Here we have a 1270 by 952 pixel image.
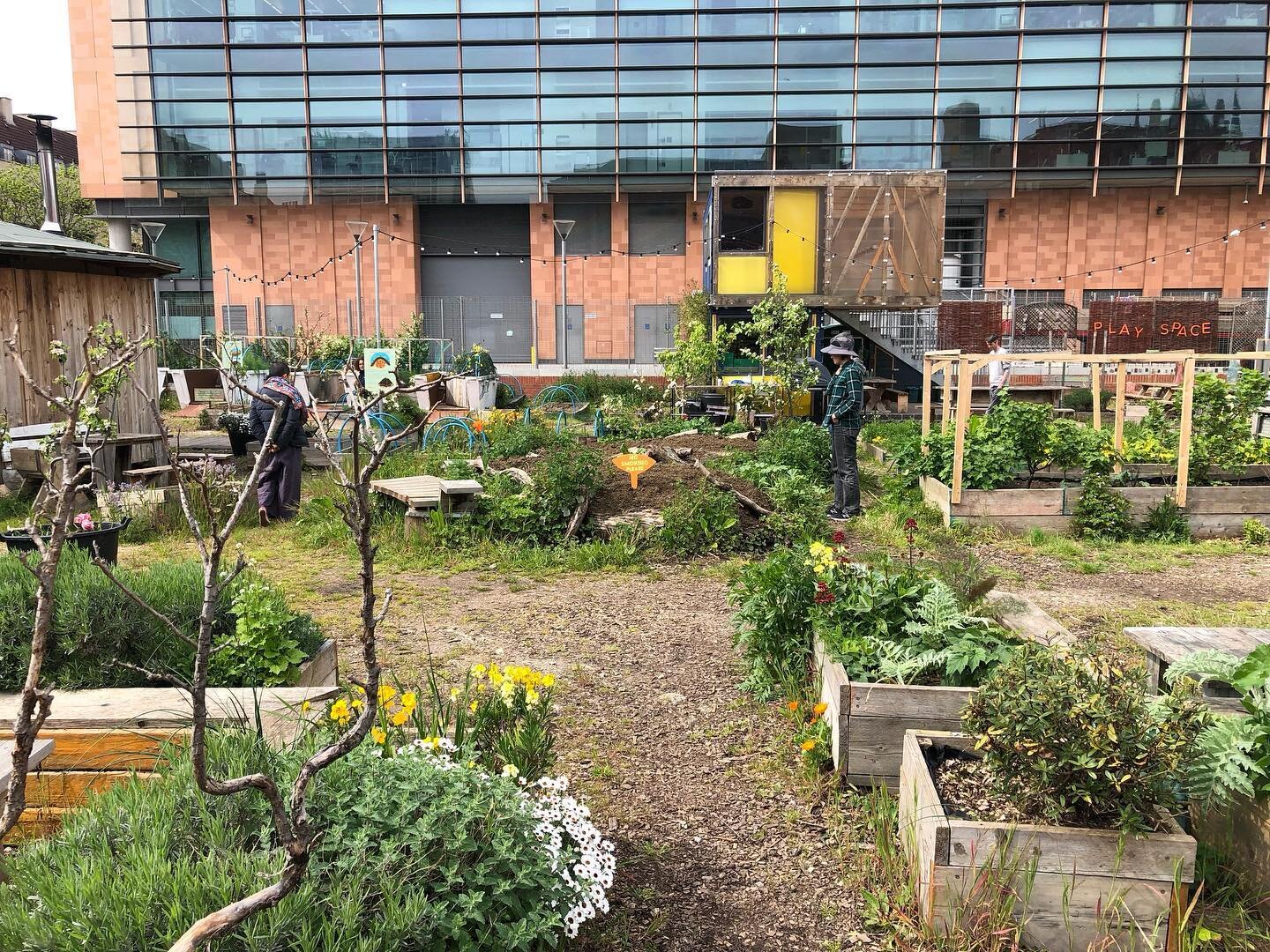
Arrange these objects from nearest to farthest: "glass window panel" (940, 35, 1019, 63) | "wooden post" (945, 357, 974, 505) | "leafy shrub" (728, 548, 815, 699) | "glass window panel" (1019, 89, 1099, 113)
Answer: "leafy shrub" (728, 548, 815, 699)
"wooden post" (945, 357, 974, 505)
"glass window panel" (940, 35, 1019, 63)
"glass window panel" (1019, 89, 1099, 113)

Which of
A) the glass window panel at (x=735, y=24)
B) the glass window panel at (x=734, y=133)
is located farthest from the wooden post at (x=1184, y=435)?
the glass window panel at (x=735, y=24)

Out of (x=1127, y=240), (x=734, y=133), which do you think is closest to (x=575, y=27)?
(x=734, y=133)

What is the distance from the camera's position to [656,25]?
32.8m

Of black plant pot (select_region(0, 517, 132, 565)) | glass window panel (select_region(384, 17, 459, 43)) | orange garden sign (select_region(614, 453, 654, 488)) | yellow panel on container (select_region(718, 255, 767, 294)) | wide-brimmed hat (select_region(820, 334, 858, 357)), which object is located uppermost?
glass window panel (select_region(384, 17, 459, 43))

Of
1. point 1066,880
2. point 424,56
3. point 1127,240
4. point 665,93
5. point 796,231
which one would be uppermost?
point 424,56

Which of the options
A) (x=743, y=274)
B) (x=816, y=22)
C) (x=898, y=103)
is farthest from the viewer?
(x=898, y=103)

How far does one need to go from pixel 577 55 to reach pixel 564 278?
319 inches

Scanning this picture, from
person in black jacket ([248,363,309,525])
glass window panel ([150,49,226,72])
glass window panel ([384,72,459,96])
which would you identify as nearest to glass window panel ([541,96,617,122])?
glass window panel ([384,72,459,96])

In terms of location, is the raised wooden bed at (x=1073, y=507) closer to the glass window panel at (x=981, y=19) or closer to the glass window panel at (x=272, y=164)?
the glass window panel at (x=981, y=19)

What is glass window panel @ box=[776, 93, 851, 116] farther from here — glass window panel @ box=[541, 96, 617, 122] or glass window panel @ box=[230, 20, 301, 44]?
glass window panel @ box=[230, 20, 301, 44]

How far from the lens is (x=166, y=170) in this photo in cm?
3381

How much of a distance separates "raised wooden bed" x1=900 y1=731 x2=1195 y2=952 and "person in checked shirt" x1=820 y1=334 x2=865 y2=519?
7.56 m

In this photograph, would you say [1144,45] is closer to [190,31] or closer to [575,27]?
[575,27]

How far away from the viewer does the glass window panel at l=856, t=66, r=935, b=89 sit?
107 ft
